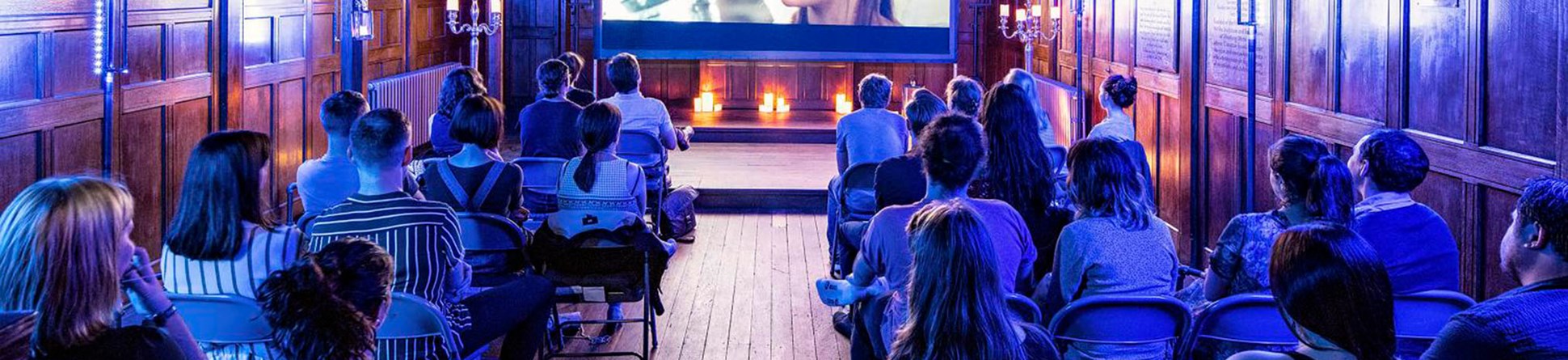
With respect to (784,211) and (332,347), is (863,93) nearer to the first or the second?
(784,211)

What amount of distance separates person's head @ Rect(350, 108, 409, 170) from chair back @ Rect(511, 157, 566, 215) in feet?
7.31

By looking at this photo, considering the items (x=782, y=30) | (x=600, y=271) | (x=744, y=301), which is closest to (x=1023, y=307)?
(x=600, y=271)

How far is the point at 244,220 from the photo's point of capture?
305cm

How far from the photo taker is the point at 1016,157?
14.2 ft

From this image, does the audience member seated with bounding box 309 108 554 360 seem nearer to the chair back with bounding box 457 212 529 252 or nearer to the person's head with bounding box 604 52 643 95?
the chair back with bounding box 457 212 529 252

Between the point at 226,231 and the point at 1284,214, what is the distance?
229 cm

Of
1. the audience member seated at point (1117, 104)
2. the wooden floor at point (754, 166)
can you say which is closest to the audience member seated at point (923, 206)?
the audience member seated at point (1117, 104)

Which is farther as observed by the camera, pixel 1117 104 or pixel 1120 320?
pixel 1117 104

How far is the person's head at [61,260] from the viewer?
215 centimetres

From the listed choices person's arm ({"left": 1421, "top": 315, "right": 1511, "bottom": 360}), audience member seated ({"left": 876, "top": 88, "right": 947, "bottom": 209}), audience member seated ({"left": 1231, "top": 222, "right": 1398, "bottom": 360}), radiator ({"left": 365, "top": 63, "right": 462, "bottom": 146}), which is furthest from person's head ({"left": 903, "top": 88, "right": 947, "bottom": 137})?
radiator ({"left": 365, "top": 63, "right": 462, "bottom": 146})

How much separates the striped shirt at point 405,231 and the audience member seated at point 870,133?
2558 mm

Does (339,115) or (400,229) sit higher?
(339,115)

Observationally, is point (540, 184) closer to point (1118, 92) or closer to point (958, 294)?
point (1118, 92)

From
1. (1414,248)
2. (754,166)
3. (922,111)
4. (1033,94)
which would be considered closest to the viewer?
(1414,248)
